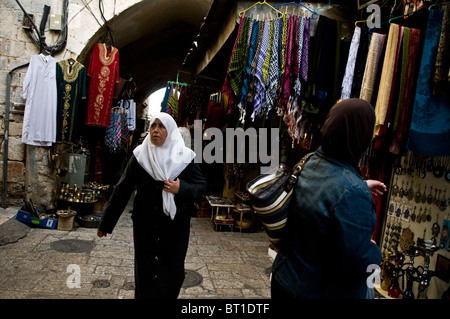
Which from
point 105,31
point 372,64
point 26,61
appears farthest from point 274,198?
point 105,31

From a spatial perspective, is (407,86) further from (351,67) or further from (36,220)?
(36,220)

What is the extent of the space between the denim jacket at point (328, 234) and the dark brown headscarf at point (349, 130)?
5 cm

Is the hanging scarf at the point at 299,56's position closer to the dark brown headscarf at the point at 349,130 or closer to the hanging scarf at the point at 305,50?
the hanging scarf at the point at 305,50

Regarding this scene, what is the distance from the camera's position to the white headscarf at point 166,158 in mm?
2527

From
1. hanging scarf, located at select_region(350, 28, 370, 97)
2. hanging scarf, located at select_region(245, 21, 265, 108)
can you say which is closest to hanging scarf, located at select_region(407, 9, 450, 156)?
hanging scarf, located at select_region(350, 28, 370, 97)

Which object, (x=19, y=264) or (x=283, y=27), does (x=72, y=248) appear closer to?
(x=19, y=264)

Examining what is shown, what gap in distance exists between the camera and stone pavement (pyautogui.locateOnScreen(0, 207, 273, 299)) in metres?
3.43

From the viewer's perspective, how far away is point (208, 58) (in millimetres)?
6426

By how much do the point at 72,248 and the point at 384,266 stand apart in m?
4.30

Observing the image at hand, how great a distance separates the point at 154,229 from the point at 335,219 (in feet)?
5.21

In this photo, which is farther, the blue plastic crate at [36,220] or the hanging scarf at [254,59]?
the blue plastic crate at [36,220]

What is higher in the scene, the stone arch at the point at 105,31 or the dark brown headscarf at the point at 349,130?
the stone arch at the point at 105,31

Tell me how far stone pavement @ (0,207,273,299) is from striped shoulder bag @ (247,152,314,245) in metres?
2.38

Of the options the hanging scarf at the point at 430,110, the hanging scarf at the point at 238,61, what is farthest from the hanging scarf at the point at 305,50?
the hanging scarf at the point at 430,110
